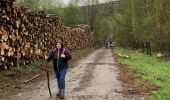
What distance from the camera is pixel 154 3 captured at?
39.8 metres

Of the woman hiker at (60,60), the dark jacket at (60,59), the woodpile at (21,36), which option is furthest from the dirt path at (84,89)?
the woodpile at (21,36)

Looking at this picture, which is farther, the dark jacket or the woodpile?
the woodpile

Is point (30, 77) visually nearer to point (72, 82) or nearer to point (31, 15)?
point (72, 82)

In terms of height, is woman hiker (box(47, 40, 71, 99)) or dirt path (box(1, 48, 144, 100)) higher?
woman hiker (box(47, 40, 71, 99))

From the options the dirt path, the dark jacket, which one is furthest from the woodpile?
the dark jacket

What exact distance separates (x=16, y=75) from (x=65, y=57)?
4828 millimetres

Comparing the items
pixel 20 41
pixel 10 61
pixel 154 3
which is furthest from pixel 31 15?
pixel 154 3

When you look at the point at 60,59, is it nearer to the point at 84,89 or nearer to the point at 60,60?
the point at 60,60

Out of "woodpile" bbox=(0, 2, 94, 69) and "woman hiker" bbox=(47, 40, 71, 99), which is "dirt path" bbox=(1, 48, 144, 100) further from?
"woodpile" bbox=(0, 2, 94, 69)

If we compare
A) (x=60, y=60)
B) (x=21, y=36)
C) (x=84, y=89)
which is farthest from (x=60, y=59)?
(x=21, y=36)

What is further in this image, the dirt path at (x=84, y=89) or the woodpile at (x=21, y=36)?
the woodpile at (x=21, y=36)

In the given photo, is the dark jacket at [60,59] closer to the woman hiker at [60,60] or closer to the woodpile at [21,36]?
the woman hiker at [60,60]

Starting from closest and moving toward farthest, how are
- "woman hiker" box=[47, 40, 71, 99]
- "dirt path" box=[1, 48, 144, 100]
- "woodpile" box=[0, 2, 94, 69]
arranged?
1. "woman hiker" box=[47, 40, 71, 99]
2. "dirt path" box=[1, 48, 144, 100]
3. "woodpile" box=[0, 2, 94, 69]

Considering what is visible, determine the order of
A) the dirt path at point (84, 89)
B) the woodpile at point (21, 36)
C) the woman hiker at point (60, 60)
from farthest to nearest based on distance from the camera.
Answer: the woodpile at point (21, 36)
the dirt path at point (84, 89)
the woman hiker at point (60, 60)
